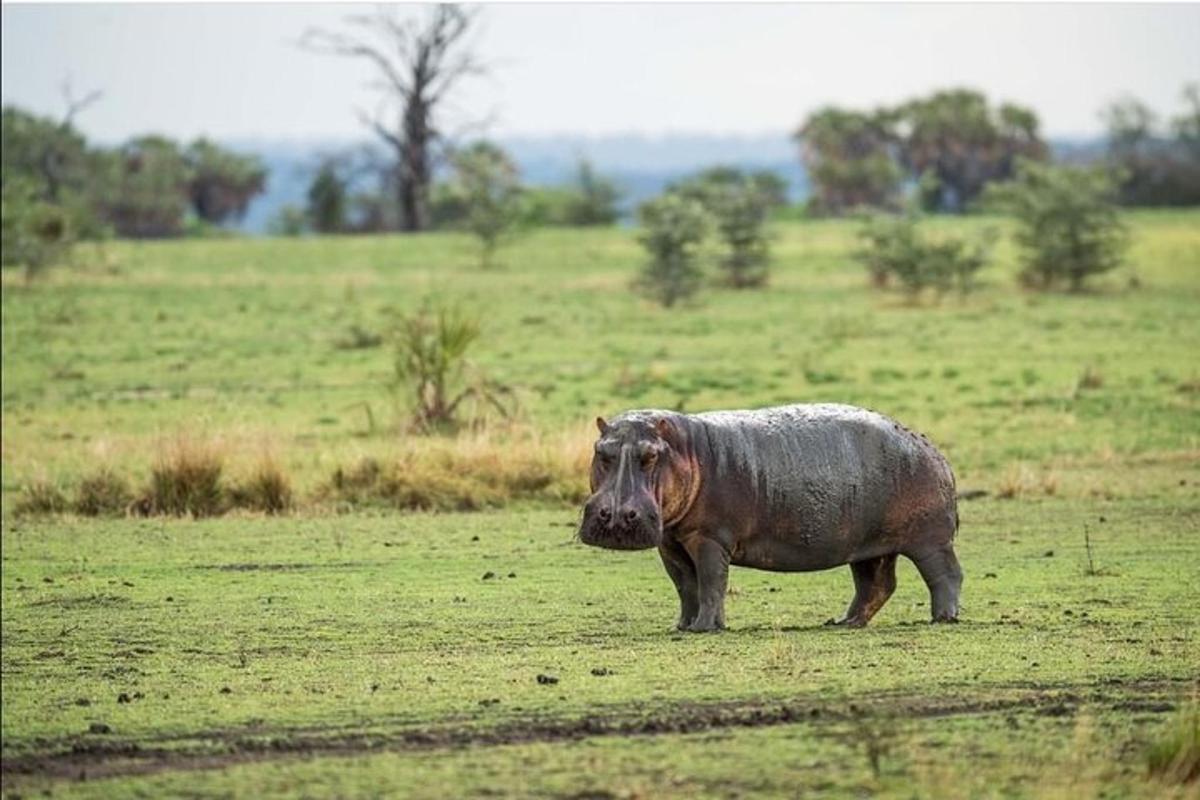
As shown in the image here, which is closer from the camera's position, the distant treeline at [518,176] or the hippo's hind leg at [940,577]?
the hippo's hind leg at [940,577]

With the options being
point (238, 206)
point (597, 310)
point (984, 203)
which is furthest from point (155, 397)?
point (238, 206)

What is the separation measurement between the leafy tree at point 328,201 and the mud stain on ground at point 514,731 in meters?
79.2

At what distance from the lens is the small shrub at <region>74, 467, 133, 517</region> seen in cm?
2022

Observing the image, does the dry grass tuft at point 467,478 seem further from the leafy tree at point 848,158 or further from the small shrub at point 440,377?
the leafy tree at point 848,158

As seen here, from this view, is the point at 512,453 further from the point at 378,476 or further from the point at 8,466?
the point at 8,466

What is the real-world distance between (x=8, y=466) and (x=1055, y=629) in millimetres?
13777

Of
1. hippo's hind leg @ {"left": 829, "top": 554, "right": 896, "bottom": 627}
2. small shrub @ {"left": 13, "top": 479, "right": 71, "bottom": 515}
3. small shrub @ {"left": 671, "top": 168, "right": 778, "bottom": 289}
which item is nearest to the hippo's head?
hippo's hind leg @ {"left": 829, "top": 554, "right": 896, "bottom": 627}

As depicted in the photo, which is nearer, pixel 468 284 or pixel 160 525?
pixel 160 525

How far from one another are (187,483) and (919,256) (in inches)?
1076

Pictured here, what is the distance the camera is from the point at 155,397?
97.9 feet

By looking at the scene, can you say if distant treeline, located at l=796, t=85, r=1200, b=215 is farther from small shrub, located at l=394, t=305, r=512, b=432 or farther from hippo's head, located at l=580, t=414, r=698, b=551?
hippo's head, located at l=580, t=414, r=698, b=551

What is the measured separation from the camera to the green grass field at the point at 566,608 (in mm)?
9453

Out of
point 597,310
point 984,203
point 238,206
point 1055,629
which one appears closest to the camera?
point 1055,629

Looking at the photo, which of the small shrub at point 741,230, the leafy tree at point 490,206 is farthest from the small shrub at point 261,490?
the leafy tree at point 490,206
